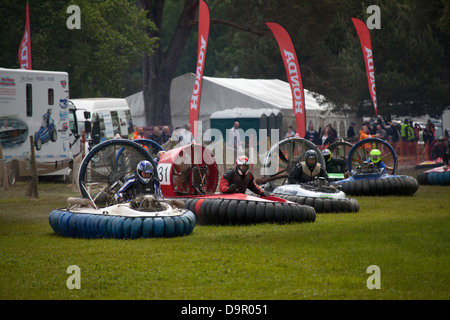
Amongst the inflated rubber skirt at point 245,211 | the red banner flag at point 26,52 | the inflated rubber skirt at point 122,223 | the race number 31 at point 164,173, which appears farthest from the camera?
the red banner flag at point 26,52

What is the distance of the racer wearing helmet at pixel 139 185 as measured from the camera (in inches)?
384

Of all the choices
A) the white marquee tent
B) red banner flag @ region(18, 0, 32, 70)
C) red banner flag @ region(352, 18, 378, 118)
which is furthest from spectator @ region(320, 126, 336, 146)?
red banner flag @ region(18, 0, 32, 70)

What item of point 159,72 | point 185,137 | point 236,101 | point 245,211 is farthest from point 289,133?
point 245,211

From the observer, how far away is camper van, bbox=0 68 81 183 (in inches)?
612

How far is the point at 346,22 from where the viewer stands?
31797 millimetres

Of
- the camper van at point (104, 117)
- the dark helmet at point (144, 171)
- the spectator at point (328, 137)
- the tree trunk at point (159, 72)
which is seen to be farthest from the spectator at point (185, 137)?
the tree trunk at point (159, 72)

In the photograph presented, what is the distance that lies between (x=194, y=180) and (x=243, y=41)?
3467cm

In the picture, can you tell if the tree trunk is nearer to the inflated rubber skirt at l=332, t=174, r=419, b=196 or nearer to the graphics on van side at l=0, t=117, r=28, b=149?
the graphics on van side at l=0, t=117, r=28, b=149

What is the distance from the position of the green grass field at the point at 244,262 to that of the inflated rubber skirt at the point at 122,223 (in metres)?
0.16

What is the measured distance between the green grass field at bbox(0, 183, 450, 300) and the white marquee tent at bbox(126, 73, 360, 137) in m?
19.2

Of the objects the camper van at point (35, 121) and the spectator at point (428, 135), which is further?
the spectator at point (428, 135)

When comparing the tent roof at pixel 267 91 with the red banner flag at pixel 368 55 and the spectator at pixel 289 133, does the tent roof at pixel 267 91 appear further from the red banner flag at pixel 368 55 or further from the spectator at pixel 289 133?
the red banner flag at pixel 368 55

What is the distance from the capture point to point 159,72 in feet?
97.8
